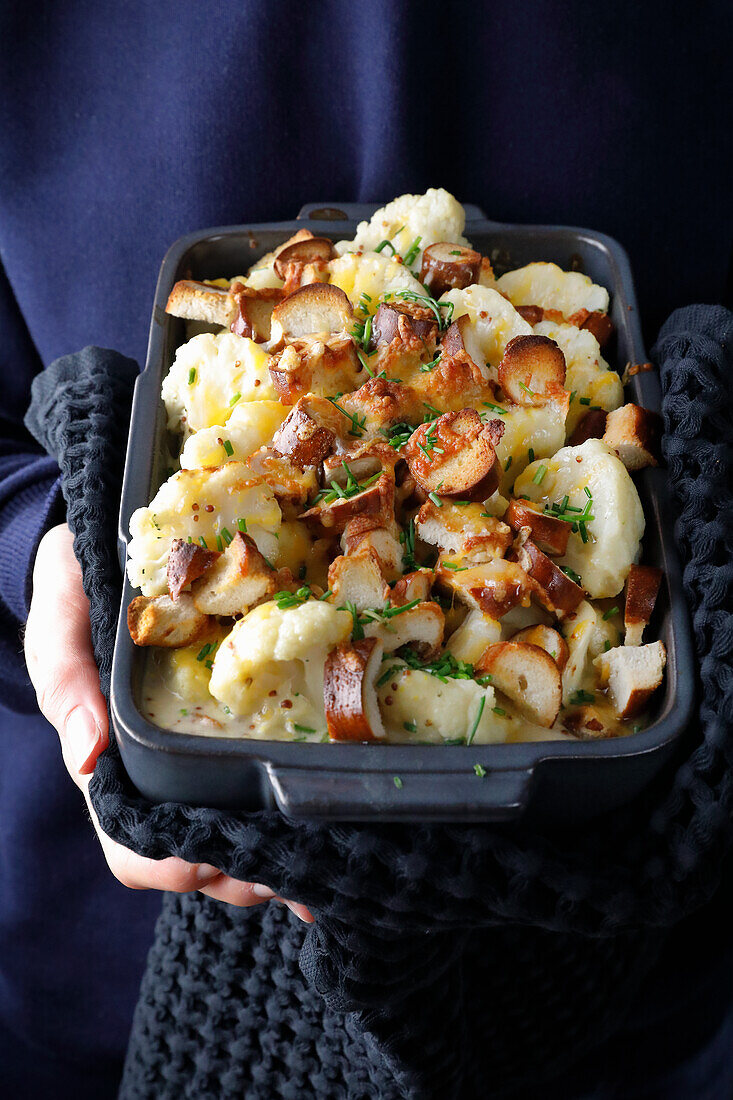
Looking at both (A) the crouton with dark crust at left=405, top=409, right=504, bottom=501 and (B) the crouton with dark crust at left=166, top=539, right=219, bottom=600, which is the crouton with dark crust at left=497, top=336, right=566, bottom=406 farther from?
(B) the crouton with dark crust at left=166, top=539, right=219, bottom=600

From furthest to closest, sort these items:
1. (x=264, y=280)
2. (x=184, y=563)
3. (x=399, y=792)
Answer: (x=264, y=280) < (x=184, y=563) < (x=399, y=792)

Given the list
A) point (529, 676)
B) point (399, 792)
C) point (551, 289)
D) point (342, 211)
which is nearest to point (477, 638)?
point (529, 676)

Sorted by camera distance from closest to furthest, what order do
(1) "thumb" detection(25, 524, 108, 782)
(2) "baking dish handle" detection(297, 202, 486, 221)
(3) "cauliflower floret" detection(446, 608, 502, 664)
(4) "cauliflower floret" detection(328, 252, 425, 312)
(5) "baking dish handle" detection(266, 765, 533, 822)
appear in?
(5) "baking dish handle" detection(266, 765, 533, 822), (3) "cauliflower floret" detection(446, 608, 502, 664), (1) "thumb" detection(25, 524, 108, 782), (4) "cauliflower floret" detection(328, 252, 425, 312), (2) "baking dish handle" detection(297, 202, 486, 221)

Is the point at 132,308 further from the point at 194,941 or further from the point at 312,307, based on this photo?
the point at 194,941

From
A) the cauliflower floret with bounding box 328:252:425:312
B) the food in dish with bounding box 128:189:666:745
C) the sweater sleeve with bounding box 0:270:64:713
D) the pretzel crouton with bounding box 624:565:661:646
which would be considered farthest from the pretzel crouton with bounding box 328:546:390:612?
the sweater sleeve with bounding box 0:270:64:713

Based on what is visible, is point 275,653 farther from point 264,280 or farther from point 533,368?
point 264,280

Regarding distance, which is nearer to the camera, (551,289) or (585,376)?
(585,376)

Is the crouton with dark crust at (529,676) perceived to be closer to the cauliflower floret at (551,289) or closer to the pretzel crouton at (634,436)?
the pretzel crouton at (634,436)
